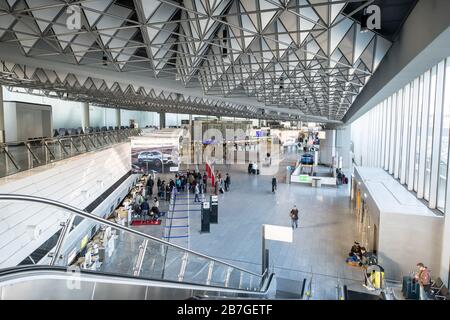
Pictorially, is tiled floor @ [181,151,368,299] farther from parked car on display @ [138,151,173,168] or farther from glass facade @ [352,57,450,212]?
glass facade @ [352,57,450,212]

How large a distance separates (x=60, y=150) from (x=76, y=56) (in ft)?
18.7

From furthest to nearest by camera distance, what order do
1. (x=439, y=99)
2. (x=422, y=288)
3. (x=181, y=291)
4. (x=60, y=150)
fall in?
(x=60, y=150)
(x=439, y=99)
(x=422, y=288)
(x=181, y=291)

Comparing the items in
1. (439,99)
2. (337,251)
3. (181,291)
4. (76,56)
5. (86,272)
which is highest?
(76,56)

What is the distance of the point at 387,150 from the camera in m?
22.1

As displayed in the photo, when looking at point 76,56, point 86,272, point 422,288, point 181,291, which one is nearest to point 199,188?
point 76,56

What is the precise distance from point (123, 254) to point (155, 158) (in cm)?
1487

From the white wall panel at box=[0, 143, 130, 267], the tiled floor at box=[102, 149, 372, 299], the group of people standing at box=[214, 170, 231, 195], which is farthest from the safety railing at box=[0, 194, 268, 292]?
the group of people standing at box=[214, 170, 231, 195]

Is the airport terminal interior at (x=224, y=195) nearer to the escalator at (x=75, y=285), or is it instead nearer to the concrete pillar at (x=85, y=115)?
the escalator at (x=75, y=285)

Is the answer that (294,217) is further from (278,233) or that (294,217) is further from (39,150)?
(39,150)

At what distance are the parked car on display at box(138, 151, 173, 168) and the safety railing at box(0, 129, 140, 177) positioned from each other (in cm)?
280

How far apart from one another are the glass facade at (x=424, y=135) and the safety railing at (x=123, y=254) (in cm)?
877

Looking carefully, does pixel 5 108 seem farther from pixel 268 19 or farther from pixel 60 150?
pixel 268 19

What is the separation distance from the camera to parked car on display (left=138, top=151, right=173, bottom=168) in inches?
768
